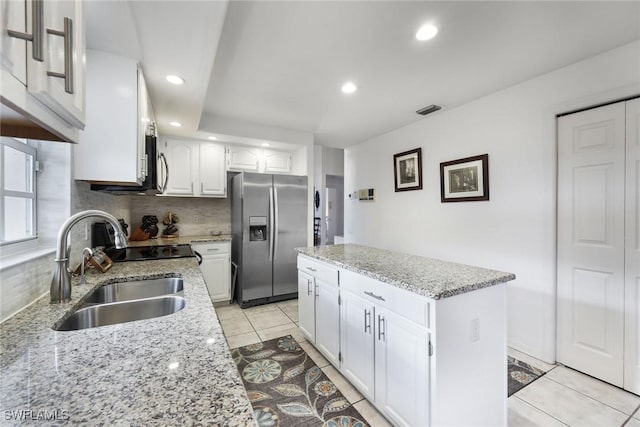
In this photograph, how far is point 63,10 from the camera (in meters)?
0.66

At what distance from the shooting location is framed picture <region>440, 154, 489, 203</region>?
269cm

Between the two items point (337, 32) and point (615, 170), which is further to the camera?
point (615, 170)

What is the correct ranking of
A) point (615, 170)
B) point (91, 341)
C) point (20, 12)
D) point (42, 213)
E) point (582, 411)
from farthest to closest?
point (615, 170), point (582, 411), point (42, 213), point (91, 341), point (20, 12)

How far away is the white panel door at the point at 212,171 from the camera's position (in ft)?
11.9

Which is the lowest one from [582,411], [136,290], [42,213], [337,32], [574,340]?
[582,411]

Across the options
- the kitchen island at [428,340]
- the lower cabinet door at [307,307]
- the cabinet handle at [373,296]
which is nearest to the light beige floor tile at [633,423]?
the kitchen island at [428,340]

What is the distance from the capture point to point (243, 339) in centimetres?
261

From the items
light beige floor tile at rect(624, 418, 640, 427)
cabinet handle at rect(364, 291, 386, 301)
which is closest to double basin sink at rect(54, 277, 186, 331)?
cabinet handle at rect(364, 291, 386, 301)

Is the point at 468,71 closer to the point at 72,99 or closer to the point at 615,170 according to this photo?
the point at 615,170

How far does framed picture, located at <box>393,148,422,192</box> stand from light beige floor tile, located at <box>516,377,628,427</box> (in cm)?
222

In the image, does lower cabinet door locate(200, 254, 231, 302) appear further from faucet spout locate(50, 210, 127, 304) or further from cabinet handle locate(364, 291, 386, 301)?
cabinet handle locate(364, 291, 386, 301)

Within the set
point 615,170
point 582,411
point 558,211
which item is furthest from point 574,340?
point 615,170

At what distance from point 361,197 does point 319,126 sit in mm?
1391

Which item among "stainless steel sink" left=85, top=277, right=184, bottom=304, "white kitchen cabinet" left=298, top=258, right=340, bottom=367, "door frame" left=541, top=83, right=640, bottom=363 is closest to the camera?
"stainless steel sink" left=85, top=277, right=184, bottom=304
